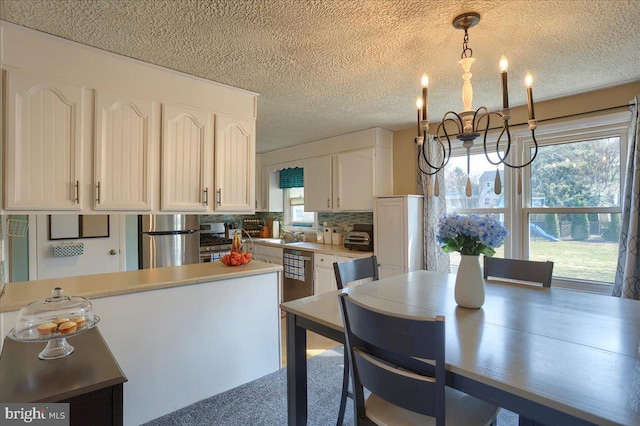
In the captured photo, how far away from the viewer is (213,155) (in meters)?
2.35

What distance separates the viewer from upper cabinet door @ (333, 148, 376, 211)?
11.9ft

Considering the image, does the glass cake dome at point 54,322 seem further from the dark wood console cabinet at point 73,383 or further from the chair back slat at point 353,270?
the chair back slat at point 353,270

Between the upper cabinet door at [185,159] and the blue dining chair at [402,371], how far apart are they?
→ 5.01 feet

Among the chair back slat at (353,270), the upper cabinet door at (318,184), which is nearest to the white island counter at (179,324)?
the chair back slat at (353,270)

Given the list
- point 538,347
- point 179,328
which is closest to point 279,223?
point 179,328

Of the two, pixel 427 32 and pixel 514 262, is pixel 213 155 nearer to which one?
pixel 427 32

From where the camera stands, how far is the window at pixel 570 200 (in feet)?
8.32

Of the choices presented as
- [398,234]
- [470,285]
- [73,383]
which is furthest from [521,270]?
[73,383]

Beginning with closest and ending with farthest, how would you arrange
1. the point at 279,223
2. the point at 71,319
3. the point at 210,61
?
1. the point at 71,319
2. the point at 210,61
3. the point at 279,223

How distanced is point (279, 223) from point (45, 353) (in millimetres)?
4165

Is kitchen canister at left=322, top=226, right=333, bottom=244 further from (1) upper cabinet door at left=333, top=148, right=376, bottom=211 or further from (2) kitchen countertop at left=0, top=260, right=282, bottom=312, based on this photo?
(2) kitchen countertop at left=0, top=260, right=282, bottom=312

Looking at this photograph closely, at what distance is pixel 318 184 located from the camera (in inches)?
166

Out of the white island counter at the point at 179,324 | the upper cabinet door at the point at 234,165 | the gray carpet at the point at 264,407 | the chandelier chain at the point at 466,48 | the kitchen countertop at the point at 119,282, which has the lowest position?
the gray carpet at the point at 264,407

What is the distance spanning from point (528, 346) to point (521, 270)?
1.13 metres
